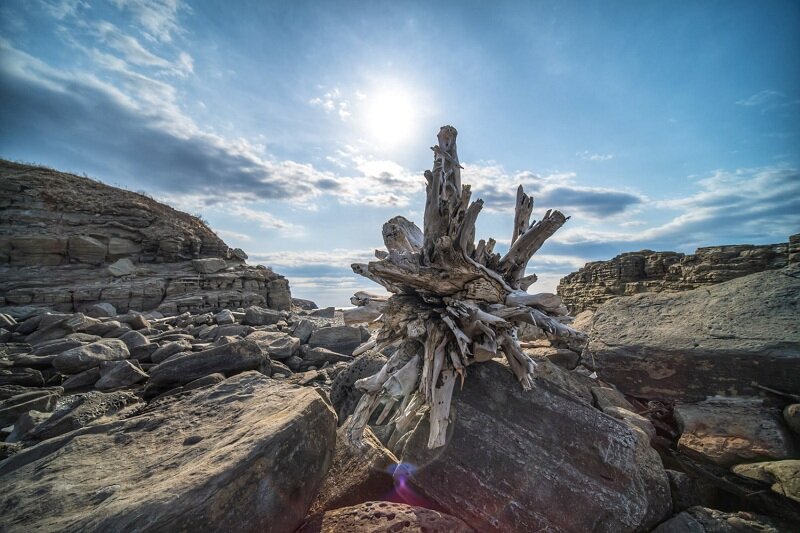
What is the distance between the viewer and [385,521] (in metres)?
2.34

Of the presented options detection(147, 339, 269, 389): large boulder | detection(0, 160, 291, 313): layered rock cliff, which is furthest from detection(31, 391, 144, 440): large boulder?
detection(0, 160, 291, 313): layered rock cliff

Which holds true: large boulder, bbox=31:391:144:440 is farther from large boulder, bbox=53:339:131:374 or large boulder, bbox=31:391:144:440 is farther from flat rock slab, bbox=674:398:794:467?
flat rock slab, bbox=674:398:794:467

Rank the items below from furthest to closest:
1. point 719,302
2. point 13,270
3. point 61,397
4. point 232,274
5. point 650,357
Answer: point 232,274
point 13,270
point 61,397
point 719,302
point 650,357

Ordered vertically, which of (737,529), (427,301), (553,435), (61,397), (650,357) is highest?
(427,301)

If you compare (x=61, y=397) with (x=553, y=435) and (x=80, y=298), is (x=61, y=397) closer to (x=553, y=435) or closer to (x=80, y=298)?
(x=553, y=435)

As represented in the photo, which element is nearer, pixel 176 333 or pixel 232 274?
pixel 176 333

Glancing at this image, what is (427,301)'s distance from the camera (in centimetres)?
360

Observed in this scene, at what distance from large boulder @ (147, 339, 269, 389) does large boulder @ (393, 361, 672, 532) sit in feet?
12.6

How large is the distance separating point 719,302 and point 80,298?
25.4 m

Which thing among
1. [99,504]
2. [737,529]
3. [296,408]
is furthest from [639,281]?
[99,504]

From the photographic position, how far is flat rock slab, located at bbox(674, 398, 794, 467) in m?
3.21

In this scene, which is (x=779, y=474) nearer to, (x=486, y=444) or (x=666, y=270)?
(x=486, y=444)

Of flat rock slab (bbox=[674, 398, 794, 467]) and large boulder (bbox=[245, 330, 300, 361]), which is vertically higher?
flat rock slab (bbox=[674, 398, 794, 467])

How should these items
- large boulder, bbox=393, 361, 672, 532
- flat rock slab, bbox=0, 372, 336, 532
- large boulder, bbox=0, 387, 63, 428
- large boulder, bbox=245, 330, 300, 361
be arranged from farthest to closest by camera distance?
large boulder, bbox=245, 330, 300, 361, large boulder, bbox=0, 387, 63, 428, large boulder, bbox=393, 361, 672, 532, flat rock slab, bbox=0, 372, 336, 532
